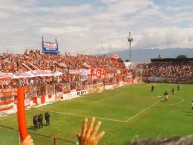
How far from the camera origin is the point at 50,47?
6988 centimetres

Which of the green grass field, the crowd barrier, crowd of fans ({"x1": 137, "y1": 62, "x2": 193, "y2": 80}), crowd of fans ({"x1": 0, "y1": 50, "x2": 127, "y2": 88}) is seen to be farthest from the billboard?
crowd of fans ({"x1": 137, "y1": 62, "x2": 193, "y2": 80})

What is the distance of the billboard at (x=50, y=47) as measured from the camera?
6812 cm

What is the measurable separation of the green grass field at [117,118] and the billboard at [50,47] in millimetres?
26296

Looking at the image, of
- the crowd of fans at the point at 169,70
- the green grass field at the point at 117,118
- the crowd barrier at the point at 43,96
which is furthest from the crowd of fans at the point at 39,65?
the crowd of fans at the point at 169,70

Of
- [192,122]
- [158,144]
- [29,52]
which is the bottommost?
[192,122]

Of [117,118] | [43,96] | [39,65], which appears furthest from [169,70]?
[117,118]

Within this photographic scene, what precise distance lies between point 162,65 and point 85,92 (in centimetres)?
4531

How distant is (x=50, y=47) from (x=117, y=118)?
4196 centimetres

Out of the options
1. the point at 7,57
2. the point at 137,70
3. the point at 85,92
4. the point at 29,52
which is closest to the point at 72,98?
the point at 85,92

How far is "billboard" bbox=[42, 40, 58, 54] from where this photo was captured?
68125 mm

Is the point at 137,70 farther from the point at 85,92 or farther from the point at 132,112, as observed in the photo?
the point at 132,112

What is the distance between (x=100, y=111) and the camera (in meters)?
35.7

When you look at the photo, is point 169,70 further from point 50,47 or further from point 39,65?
point 39,65

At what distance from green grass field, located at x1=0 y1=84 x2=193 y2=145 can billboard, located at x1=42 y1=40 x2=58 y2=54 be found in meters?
26.3
